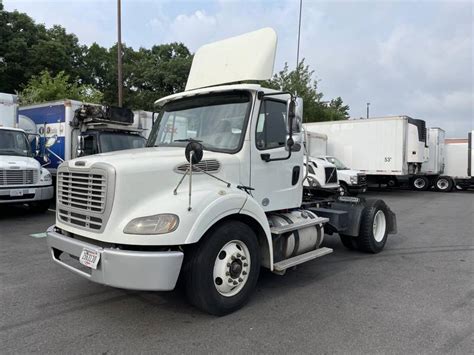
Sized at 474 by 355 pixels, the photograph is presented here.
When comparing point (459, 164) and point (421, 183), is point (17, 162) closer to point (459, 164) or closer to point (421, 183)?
point (421, 183)

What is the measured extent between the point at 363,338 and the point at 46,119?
1213 centimetres

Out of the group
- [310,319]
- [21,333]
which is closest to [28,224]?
[21,333]

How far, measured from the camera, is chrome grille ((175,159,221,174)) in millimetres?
4043

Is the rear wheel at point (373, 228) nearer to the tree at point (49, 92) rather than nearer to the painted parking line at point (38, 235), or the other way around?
the painted parking line at point (38, 235)

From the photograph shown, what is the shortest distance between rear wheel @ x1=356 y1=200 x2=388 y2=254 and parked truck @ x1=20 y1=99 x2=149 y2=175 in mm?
7776

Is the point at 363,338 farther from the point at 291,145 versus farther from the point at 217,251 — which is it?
the point at 291,145

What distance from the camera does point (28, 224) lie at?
9.15 meters

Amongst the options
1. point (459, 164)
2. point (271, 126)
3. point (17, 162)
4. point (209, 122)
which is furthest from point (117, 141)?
point (459, 164)

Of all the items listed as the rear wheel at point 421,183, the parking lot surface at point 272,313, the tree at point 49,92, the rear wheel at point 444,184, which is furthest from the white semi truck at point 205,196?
the rear wheel at point 444,184

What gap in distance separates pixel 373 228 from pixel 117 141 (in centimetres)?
822

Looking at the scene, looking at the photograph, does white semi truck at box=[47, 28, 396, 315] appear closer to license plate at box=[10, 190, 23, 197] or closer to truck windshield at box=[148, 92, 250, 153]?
truck windshield at box=[148, 92, 250, 153]

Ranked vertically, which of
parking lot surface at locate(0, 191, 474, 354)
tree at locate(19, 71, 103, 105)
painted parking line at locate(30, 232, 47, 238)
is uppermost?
tree at locate(19, 71, 103, 105)

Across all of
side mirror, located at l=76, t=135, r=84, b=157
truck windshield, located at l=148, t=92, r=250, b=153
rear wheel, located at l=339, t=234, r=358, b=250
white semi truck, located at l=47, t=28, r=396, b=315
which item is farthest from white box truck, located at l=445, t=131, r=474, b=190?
truck windshield, located at l=148, t=92, r=250, b=153

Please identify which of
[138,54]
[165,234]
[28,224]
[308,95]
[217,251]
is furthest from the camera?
[138,54]
